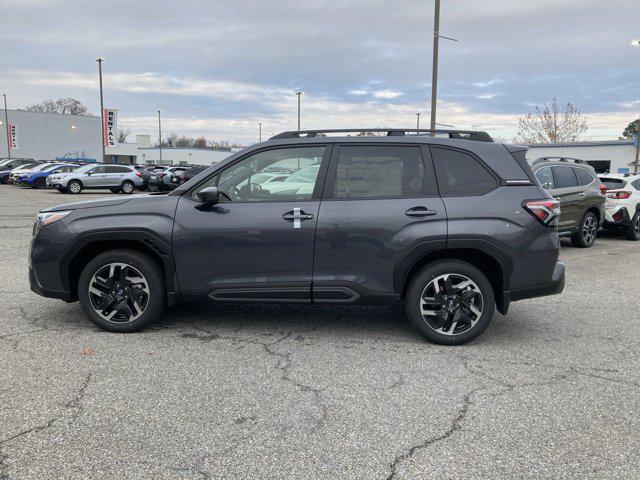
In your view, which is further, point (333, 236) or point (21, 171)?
point (21, 171)

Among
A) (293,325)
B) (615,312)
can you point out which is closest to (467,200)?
(293,325)

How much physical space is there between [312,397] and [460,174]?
234 centimetres

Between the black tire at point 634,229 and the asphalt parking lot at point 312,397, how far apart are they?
25.3 feet

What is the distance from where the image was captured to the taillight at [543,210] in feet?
14.7

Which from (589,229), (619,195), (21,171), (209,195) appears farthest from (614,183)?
(21,171)

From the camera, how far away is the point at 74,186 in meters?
27.3

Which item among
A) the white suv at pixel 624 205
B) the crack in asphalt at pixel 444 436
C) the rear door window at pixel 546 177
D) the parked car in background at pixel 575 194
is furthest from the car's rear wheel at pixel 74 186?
the crack in asphalt at pixel 444 436

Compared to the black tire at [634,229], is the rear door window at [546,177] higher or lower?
higher

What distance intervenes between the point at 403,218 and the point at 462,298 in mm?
874

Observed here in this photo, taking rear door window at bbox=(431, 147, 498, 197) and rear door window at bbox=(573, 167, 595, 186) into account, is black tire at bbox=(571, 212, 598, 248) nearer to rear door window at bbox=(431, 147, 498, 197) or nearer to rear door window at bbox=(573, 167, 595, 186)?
rear door window at bbox=(573, 167, 595, 186)

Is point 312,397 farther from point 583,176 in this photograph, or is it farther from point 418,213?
point 583,176

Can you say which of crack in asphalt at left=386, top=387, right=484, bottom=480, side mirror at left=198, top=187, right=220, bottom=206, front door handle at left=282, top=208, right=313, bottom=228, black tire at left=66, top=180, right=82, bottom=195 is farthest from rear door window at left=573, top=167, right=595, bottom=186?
black tire at left=66, top=180, right=82, bottom=195

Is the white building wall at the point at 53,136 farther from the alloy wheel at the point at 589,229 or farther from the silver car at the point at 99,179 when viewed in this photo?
the alloy wheel at the point at 589,229

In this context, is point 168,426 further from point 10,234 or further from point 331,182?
point 10,234
